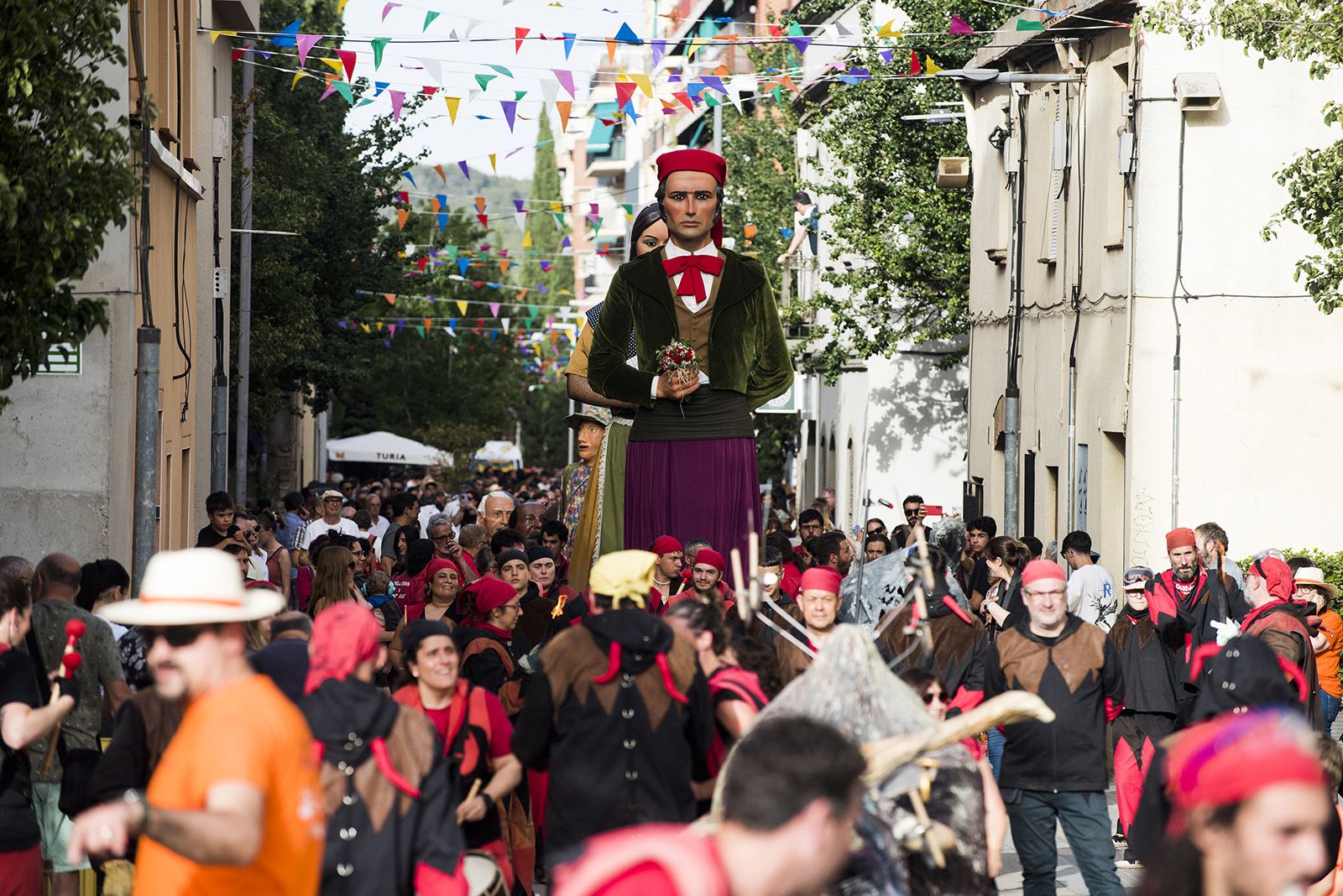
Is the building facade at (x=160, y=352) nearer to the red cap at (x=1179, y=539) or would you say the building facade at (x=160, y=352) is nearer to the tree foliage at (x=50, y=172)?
the tree foliage at (x=50, y=172)

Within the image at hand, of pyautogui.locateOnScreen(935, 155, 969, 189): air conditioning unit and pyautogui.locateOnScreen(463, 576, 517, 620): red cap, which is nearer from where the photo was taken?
pyautogui.locateOnScreen(463, 576, 517, 620): red cap

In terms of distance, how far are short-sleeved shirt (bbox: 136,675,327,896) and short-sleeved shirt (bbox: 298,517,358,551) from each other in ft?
44.1

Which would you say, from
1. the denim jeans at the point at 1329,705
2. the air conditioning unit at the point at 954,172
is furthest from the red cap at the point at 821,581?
the air conditioning unit at the point at 954,172

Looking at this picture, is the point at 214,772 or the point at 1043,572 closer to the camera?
the point at 214,772

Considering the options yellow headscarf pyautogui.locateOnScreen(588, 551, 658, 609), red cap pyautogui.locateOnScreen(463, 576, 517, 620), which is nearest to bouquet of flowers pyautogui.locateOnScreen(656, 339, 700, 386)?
red cap pyautogui.locateOnScreen(463, 576, 517, 620)

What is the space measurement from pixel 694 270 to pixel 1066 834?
3245 mm

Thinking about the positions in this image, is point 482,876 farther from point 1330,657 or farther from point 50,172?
point 1330,657

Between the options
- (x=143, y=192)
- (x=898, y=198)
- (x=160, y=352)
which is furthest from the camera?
(x=898, y=198)

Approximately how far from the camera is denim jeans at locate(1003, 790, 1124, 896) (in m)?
9.09

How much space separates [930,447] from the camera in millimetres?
35250

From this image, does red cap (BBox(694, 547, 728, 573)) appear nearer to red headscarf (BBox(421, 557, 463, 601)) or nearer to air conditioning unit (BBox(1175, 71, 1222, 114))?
red headscarf (BBox(421, 557, 463, 601))

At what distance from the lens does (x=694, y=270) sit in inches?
376

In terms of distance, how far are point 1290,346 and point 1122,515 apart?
8.77ft

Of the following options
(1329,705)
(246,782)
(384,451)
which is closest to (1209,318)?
(1329,705)
